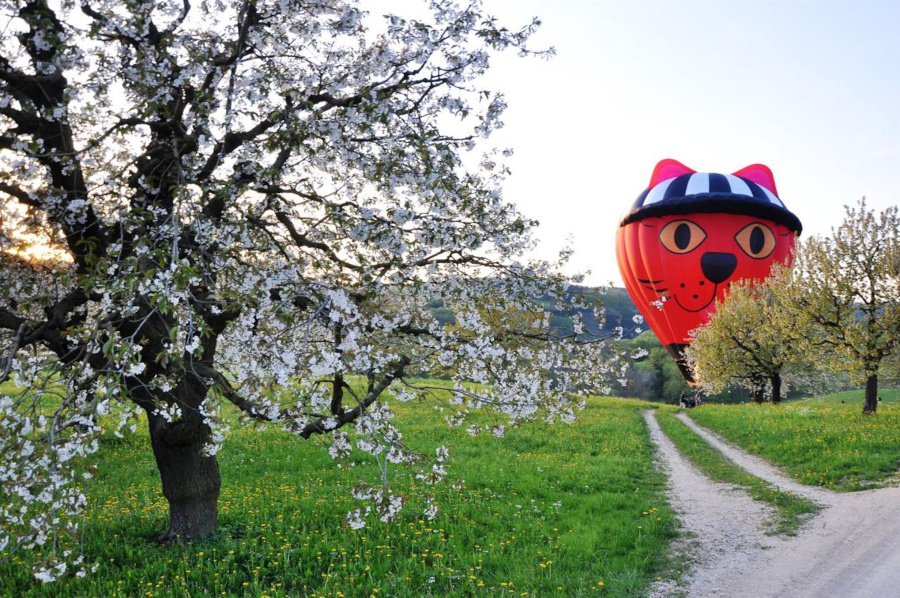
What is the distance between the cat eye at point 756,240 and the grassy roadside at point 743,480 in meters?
11.3

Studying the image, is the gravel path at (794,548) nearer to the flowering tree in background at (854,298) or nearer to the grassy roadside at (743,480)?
the grassy roadside at (743,480)

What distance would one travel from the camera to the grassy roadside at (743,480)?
11.2 metres

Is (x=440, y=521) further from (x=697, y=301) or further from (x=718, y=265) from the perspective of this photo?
(x=697, y=301)

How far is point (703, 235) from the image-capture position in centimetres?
3164

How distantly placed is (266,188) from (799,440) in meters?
17.5

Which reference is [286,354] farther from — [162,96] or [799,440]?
[799,440]

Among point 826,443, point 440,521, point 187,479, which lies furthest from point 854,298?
point 187,479

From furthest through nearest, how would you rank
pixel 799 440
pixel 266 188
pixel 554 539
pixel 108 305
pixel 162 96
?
pixel 799 440
pixel 554 539
pixel 266 188
pixel 162 96
pixel 108 305

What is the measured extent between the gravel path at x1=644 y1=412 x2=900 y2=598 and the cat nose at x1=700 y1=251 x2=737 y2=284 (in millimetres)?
19994

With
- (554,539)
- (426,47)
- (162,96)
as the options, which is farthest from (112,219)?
(554,539)

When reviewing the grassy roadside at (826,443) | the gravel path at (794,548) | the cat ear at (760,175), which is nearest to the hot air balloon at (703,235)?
the cat ear at (760,175)

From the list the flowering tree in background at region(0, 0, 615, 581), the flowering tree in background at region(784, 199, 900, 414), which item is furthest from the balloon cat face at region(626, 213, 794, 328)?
the flowering tree in background at region(0, 0, 615, 581)

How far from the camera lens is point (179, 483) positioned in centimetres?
927

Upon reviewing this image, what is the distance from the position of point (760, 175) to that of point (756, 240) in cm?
620
